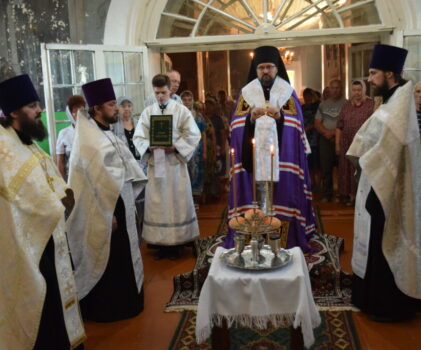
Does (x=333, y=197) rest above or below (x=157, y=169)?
below

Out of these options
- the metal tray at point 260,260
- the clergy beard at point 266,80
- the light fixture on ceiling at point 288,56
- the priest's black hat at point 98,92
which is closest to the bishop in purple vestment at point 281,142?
the clergy beard at point 266,80

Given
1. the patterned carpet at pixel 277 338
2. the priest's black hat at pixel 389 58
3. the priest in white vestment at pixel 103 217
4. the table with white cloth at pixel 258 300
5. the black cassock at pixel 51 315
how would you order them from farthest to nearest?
Result: the priest in white vestment at pixel 103 217 < the priest's black hat at pixel 389 58 < the patterned carpet at pixel 277 338 < the black cassock at pixel 51 315 < the table with white cloth at pixel 258 300

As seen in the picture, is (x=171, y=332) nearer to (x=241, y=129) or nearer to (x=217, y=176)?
(x=241, y=129)

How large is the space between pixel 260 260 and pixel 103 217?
147 centimetres

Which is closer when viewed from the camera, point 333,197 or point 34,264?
point 34,264

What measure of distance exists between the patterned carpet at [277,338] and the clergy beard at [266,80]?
7.20ft

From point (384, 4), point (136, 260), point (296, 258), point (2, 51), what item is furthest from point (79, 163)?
point (384, 4)

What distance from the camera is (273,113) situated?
466 centimetres

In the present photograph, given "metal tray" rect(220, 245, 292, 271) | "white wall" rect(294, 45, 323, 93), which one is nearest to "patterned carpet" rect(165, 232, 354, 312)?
"metal tray" rect(220, 245, 292, 271)

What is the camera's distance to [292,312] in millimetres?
2963

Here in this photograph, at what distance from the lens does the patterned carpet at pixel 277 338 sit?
12.0 ft

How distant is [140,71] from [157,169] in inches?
86.8

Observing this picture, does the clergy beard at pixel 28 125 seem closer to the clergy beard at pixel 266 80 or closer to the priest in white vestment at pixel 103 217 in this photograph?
the priest in white vestment at pixel 103 217

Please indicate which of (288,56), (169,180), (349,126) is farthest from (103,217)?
(288,56)
